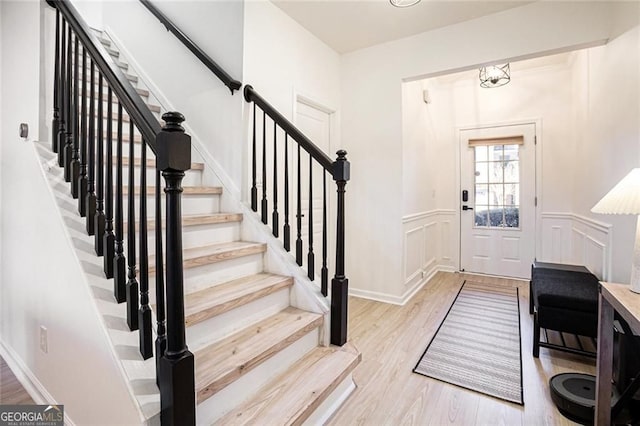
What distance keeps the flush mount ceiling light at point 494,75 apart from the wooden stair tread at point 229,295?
3595 millimetres

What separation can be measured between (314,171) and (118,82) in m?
2.27

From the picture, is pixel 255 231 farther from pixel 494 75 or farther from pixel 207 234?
pixel 494 75

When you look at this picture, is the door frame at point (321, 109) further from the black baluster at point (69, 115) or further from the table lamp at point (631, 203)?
the table lamp at point (631, 203)

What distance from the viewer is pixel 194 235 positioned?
2115mm

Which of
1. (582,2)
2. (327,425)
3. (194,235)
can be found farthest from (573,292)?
(194,235)

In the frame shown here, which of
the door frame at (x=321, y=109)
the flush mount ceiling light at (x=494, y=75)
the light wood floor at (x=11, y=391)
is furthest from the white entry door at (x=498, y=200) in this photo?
the light wood floor at (x=11, y=391)

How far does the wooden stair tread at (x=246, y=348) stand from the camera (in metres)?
1.35

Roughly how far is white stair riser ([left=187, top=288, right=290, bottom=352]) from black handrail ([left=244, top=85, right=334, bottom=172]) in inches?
33.1

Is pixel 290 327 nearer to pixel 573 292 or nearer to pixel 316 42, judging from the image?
pixel 573 292

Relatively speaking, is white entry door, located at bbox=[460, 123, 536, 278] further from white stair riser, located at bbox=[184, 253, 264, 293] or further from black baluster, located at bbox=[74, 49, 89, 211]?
black baluster, located at bbox=[74, 49, 89, 211]

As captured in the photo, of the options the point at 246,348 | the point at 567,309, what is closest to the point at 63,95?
the point at 246,348

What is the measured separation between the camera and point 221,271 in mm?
1968

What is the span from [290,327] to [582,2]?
10.5 feet

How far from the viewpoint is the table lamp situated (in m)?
1.42
